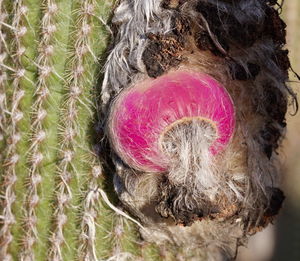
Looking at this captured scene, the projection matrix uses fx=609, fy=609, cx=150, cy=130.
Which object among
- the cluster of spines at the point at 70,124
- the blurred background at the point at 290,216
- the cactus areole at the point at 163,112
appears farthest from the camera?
the blurred background at the point at 290,216

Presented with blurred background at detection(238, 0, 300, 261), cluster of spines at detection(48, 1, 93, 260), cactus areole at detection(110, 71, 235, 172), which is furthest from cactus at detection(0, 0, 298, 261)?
blurred background at detection(238, 0, 300, 261)

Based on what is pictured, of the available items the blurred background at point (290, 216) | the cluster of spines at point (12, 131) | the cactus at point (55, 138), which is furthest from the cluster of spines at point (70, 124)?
the blurred background at point (290, 216)

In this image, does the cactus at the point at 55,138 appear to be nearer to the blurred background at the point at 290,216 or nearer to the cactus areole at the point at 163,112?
the cactus areole at the point at 163,112

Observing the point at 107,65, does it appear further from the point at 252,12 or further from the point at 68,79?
the point at 252,12

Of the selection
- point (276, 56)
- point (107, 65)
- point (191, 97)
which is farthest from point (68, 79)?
point (276, 56)

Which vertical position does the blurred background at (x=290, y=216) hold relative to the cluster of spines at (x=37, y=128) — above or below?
below
